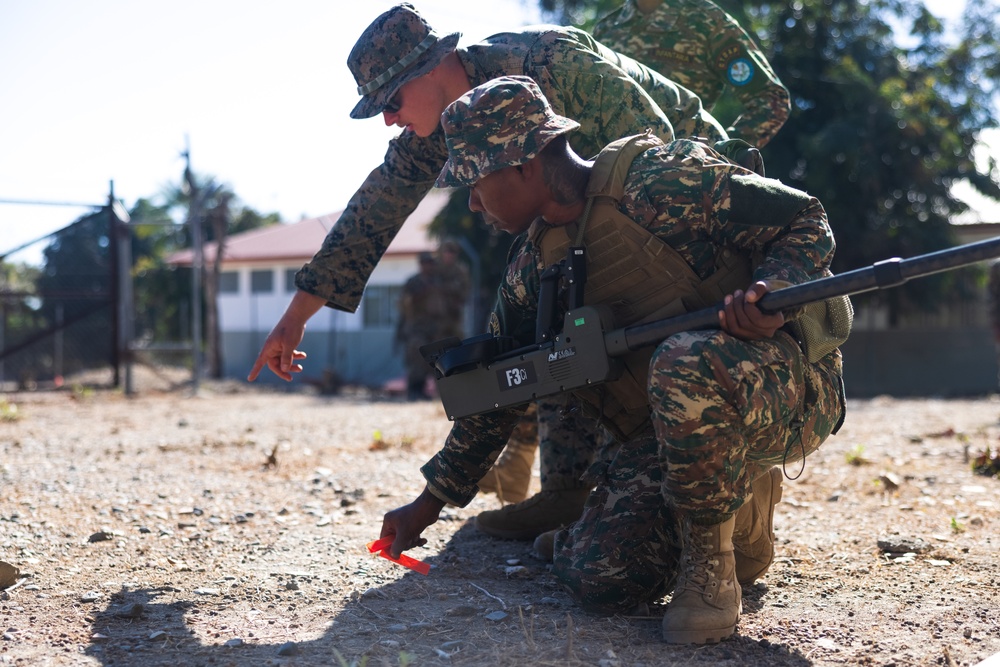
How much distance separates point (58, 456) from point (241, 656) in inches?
143

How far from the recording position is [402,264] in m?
20.7

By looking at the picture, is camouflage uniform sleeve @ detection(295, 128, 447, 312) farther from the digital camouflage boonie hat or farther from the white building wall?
the white building wall

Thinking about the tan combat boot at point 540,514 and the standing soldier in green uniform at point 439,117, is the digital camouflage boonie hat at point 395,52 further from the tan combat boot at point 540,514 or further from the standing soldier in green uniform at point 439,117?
the tan combat boot at point 540,514

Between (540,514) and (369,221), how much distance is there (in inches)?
49.0

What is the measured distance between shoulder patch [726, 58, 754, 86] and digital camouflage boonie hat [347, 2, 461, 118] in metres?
1.69

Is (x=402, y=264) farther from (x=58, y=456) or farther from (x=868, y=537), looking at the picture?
(x=868, y=537)

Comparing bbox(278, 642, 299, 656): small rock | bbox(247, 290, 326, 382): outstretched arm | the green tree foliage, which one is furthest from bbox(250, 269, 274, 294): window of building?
bbox(278, 642, 299, 656): small rock

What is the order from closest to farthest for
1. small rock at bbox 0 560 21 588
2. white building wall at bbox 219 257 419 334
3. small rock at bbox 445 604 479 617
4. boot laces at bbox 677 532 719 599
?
boot laces at bbox 677 532 719 599 → small rock at bbox 445 604 479 617 → small rock at bbox 0 560 21 588 → white building wall at bbox 219 257 419 334

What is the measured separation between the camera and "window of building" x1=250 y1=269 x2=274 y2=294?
2417 cm

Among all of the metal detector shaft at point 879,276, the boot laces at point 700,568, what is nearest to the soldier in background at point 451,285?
the boot laces at point 700,568

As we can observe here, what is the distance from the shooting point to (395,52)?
3.24 meters

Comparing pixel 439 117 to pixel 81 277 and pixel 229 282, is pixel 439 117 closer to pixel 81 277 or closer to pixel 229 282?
pixel 81 277

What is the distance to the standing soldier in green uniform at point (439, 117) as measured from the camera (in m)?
3.12

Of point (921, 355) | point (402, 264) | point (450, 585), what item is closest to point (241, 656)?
point (450, 585)
